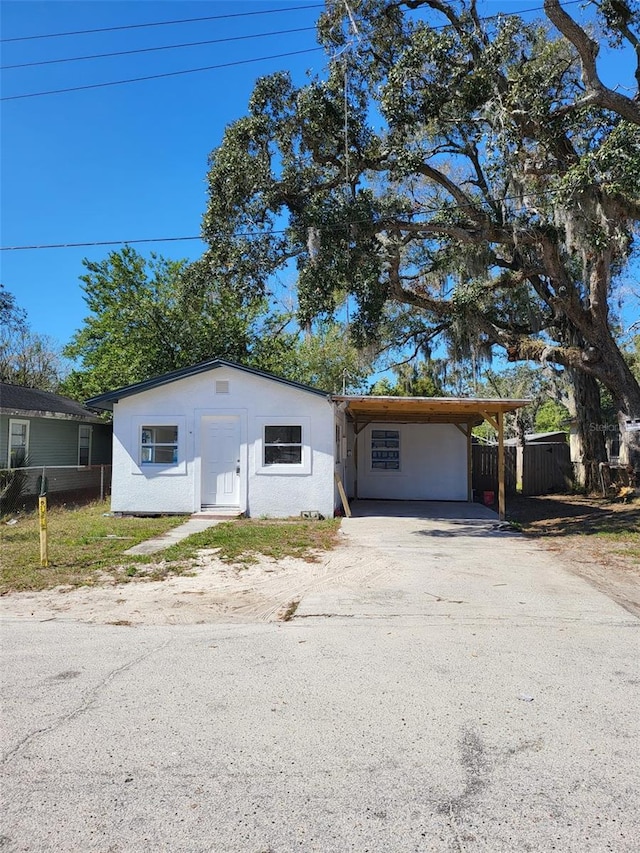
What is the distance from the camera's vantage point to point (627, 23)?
11.9 metres

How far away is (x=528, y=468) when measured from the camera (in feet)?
66.0

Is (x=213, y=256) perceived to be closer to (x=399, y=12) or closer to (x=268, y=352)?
(x=399, y=12)

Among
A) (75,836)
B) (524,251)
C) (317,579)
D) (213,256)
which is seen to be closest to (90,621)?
(317,579)

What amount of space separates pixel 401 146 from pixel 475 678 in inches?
447

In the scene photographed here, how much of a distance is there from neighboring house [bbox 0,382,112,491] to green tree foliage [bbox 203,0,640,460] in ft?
26.5

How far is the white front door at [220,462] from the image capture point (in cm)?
1345

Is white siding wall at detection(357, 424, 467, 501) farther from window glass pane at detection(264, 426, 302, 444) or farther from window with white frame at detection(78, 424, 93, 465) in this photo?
window with white frame at detection(78, 424, 93, 465)

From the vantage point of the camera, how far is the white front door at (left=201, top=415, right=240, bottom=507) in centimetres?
1345

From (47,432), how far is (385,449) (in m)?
10.8

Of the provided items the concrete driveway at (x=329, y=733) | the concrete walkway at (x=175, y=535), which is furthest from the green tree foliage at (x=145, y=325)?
the concrete driveway at (x=329, y=733)

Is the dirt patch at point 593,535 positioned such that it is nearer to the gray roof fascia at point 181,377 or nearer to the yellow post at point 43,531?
the gray roof fascia at point 181,377

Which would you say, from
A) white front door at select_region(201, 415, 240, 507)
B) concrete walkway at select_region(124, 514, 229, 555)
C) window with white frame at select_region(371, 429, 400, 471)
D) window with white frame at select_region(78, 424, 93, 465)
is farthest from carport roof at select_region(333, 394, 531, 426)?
window with white frame at select_region(78, 424, 93, 465)

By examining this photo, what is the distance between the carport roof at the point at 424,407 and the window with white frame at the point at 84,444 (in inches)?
397

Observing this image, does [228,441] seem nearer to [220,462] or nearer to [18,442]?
[220,462]
